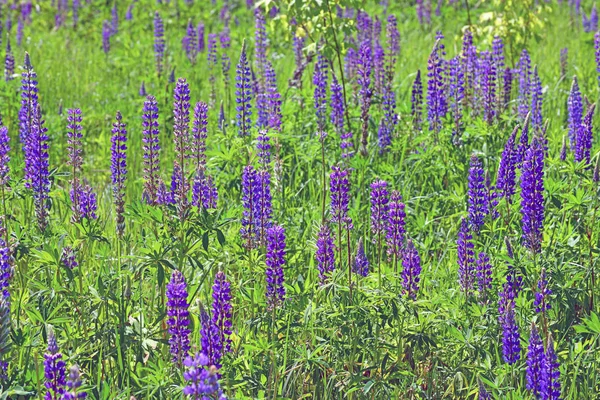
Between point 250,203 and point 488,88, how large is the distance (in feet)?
7.82

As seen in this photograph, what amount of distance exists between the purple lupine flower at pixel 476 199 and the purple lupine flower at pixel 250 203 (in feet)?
3.12

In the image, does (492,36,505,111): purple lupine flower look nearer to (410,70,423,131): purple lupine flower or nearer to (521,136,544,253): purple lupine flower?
(410,70,423,131): purple lupine flower

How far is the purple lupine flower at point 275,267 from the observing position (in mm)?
3238

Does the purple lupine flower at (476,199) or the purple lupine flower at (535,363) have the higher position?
the purple lupine flower at (476,199)

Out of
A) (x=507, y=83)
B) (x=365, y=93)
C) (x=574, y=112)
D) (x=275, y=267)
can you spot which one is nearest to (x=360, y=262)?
(x=275, y=267)

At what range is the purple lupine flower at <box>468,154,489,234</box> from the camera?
3.93 metres

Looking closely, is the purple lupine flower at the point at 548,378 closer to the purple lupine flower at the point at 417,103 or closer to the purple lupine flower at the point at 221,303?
the purple lupine flower at the point at 221,303

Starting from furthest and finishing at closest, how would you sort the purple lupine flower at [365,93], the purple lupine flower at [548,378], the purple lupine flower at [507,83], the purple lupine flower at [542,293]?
the purple lupine flower at [507,83], the purple lupine flower at [365,93], the purple lupine flower at [542,293], the purple lupine flower at [548,378]

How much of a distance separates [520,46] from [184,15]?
20.4 ft

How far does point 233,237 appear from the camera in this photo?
13.5 ft

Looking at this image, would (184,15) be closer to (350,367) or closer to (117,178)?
(117,178)

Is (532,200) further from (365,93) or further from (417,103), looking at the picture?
(417,103)

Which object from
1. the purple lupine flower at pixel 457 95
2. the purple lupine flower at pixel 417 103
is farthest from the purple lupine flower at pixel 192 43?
the purple lupine flower at pixel 417 103

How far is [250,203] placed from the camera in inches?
151
